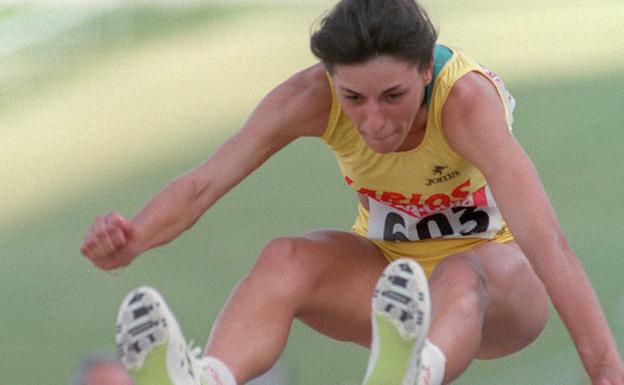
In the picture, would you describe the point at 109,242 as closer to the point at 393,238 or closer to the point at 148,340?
the point at 148,340

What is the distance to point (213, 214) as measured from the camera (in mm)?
4562

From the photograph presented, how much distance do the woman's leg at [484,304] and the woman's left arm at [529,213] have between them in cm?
15

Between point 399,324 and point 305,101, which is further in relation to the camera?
point 305,101

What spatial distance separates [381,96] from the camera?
2.64 meters

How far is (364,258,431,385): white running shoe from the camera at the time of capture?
2.46m

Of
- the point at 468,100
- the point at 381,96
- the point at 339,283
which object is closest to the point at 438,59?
the point at 468,100

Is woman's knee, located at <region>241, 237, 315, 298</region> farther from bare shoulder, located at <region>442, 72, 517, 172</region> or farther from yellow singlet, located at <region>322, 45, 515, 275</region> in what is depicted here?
bare shoulder, located at <region>442, 72, 517, 172</region>

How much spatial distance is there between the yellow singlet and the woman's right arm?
0.05 meters

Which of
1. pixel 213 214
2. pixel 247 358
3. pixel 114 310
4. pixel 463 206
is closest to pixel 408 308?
pixel 247 358

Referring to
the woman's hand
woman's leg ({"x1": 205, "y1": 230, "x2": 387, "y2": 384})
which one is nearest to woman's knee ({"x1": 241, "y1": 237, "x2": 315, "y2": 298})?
woman's leg ({"x1": 205, "y1": 230, "x2": 387, "y2": 384})

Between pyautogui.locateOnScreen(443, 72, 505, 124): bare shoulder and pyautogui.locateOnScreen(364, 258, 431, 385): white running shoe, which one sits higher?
pyautogui.locateOnScreen(443, 72, 505, 124): bare shoulder

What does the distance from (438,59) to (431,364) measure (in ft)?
2.13

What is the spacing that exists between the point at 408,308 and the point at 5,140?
10.3 feet

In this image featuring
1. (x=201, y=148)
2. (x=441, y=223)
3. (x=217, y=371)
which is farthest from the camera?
(x=201, y=148)
